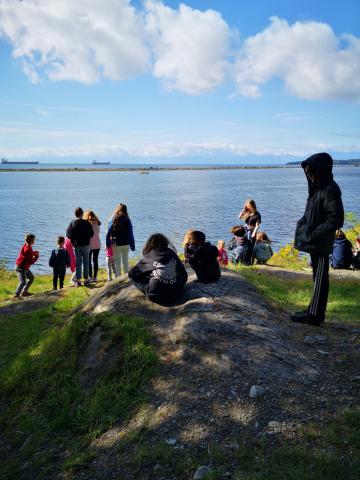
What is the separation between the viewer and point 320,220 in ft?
21.8

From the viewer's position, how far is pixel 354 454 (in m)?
3.88

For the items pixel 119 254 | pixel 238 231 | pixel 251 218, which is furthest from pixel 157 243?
pixel 251 218

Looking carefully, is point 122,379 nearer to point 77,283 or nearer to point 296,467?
point 296,467

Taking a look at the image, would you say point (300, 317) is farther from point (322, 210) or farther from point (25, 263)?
point (25, 263)

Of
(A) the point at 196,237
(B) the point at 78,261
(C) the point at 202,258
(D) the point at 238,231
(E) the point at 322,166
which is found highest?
(E) the point at 322,166

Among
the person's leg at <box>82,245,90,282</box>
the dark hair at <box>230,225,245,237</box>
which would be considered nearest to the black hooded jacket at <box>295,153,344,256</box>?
the person's leg at <box>82,245,90,282</box>

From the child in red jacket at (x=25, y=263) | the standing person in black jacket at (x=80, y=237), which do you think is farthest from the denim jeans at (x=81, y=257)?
the child in red jacket at (x=25, y=263)

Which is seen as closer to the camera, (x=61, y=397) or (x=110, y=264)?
(x=61, y=397)

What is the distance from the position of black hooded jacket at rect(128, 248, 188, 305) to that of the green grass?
59 centimetres

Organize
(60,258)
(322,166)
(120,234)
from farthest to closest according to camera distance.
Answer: (60,258), (120,234), (322,166)

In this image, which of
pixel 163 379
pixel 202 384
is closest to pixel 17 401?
pixel 163 379

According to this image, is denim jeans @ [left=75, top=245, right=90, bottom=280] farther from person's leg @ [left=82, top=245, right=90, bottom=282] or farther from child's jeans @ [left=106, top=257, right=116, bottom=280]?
child's jeans @ [left=106, top=257, right=116, bottom=280]

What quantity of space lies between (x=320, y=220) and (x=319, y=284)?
102 centimetres

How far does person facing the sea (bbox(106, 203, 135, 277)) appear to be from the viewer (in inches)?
473
